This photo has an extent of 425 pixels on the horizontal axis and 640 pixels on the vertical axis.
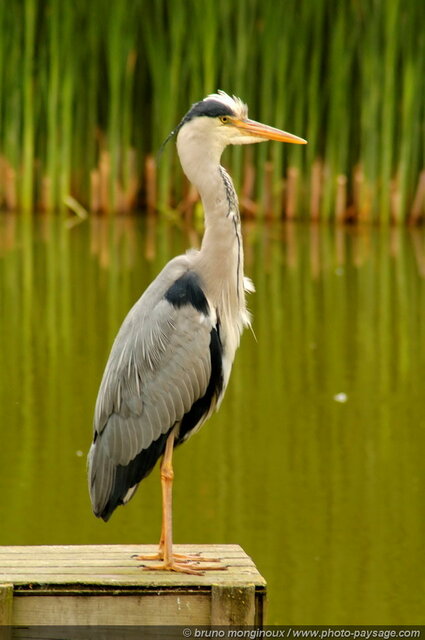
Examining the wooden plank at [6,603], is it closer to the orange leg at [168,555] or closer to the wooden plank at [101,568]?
the wooden plank at [101,568]

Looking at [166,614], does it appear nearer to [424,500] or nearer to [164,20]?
[424,500]

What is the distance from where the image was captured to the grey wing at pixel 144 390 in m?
3.60

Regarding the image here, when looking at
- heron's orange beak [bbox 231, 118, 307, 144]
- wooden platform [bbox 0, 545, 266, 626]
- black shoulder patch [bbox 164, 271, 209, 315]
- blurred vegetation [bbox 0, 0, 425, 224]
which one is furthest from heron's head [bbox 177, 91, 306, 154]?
blurred vegetation [bbox 0, 0, 425, 224]

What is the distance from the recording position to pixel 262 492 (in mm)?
5422

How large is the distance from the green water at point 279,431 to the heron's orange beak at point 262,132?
151 cm

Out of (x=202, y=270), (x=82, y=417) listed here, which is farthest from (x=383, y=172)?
(x=202, y=270)

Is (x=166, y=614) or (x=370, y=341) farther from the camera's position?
(x=370, y=341)

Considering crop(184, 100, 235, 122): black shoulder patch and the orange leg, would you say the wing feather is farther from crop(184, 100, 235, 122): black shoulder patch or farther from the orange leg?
crop(184, 100, 235, 122): black shoulder patch

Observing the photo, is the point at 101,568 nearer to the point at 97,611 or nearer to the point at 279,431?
the point at 97,611

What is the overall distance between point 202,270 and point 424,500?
6.84ft

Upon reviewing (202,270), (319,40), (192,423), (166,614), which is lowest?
(166,614)

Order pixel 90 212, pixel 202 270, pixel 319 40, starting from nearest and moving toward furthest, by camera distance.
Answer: pixel 202 270 < pixel 319 40 < pixel 90 212

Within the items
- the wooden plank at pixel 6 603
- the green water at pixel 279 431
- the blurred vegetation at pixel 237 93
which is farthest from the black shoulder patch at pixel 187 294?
the blurred vegetation at pixel 237 93

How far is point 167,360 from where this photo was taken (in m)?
3.62
